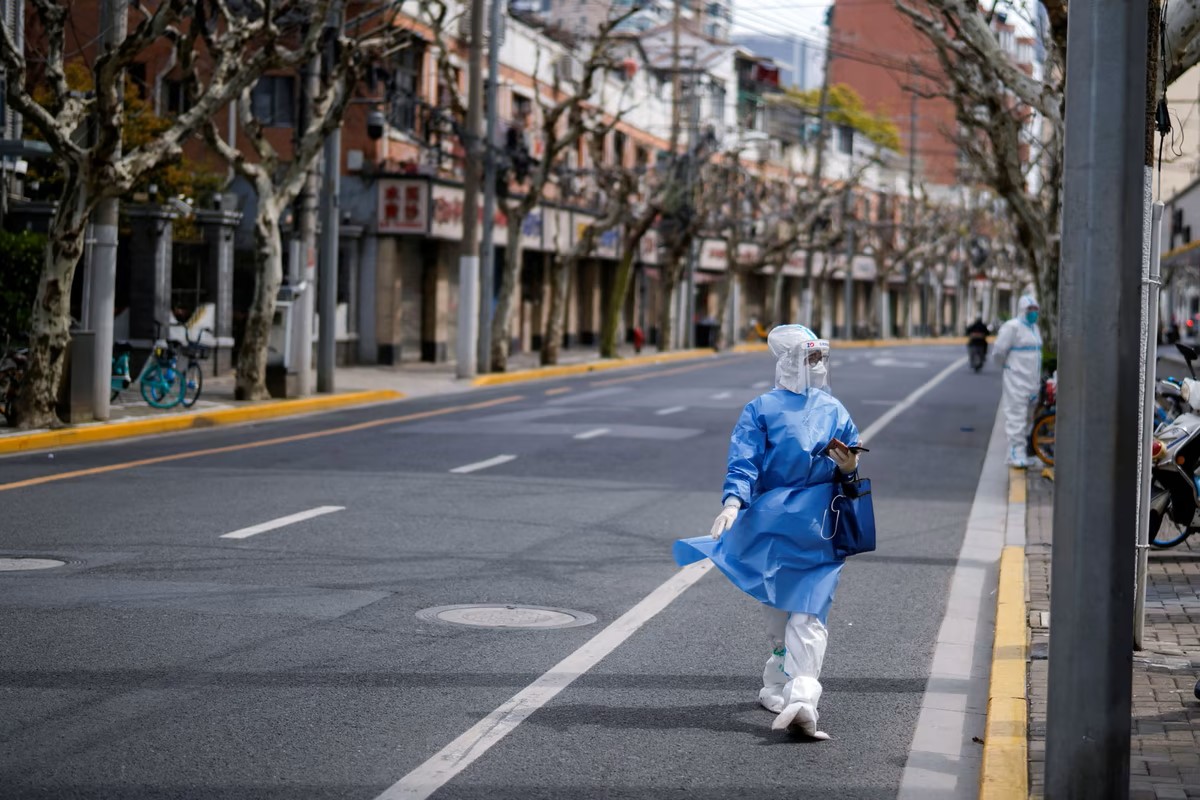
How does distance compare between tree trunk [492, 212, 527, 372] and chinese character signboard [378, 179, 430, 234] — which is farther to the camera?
chinese character signboard [378, 179, 430, 234]

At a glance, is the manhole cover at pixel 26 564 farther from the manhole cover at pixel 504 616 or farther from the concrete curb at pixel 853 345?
the concrete curb at pixel 853 345

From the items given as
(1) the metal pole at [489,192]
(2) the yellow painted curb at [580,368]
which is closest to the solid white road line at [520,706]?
(2) the yellow painted curb at [580,368]

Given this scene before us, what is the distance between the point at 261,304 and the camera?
87.2 ft

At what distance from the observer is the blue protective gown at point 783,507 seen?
23.7 feet

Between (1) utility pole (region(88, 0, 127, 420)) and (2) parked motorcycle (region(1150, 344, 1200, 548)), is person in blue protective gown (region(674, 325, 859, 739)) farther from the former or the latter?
(1) utility pole (region(88, 0, 127, 420))

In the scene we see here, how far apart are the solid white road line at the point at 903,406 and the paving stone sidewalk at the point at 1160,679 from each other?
39.5 feet

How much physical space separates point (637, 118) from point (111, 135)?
4866cm

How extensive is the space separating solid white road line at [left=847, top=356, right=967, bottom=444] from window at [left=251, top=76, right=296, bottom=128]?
1600 centimetres

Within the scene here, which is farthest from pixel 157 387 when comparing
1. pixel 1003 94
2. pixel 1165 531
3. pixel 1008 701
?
pixel 1008 701

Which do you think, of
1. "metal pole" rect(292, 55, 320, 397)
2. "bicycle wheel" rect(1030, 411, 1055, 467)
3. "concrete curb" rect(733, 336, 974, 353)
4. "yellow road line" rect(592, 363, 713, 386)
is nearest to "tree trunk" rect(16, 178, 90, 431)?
"metal pole" rect(292, 55, 320, 397)

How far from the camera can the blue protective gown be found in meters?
7.23

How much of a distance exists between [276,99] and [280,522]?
3047cm

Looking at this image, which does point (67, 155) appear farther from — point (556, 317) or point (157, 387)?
point (556, 317)

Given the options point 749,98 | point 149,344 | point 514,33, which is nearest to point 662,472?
point 149,344
